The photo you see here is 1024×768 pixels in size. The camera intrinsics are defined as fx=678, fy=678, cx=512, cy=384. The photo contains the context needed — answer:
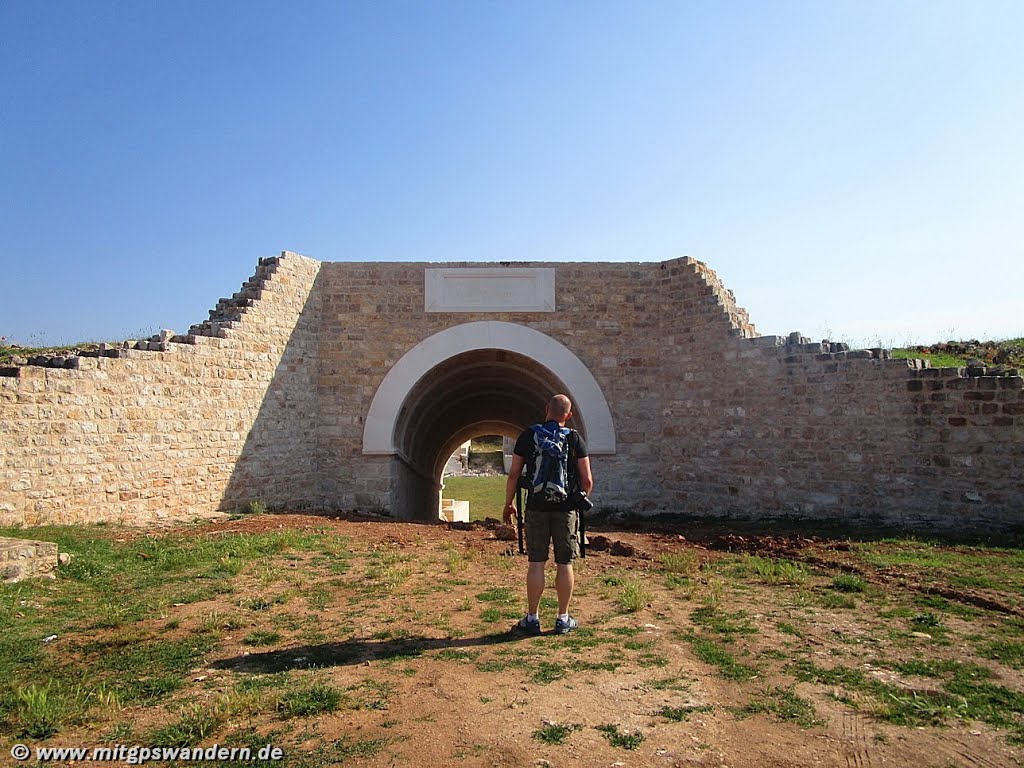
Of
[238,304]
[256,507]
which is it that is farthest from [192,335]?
[256,507]

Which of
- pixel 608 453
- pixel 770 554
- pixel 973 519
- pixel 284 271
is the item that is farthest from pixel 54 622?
pixel 973 519

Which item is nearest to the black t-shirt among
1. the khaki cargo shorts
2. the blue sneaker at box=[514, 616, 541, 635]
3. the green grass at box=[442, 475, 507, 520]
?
the khaki cargo shorts

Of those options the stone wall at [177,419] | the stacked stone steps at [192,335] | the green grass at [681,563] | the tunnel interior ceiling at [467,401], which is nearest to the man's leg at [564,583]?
the green grass at [681,563]

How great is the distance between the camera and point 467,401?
17078 millimetres

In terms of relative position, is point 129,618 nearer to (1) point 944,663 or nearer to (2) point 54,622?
(2) point 54,622

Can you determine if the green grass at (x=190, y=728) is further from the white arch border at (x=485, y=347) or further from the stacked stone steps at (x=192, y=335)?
the white arch border at (x=485, y=347)

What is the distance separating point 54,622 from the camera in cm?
475

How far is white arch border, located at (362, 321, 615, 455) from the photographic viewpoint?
1147 cm

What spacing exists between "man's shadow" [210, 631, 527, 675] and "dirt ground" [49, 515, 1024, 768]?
2cm

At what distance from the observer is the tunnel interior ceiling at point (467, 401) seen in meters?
12.3

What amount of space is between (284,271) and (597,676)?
9191 millimetres

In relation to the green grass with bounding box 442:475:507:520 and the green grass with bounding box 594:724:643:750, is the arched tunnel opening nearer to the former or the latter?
the green grass with bounding box 442:475:507:520

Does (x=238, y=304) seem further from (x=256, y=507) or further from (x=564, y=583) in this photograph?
(x=564, y=583)

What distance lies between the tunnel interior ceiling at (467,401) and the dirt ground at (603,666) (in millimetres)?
5638
